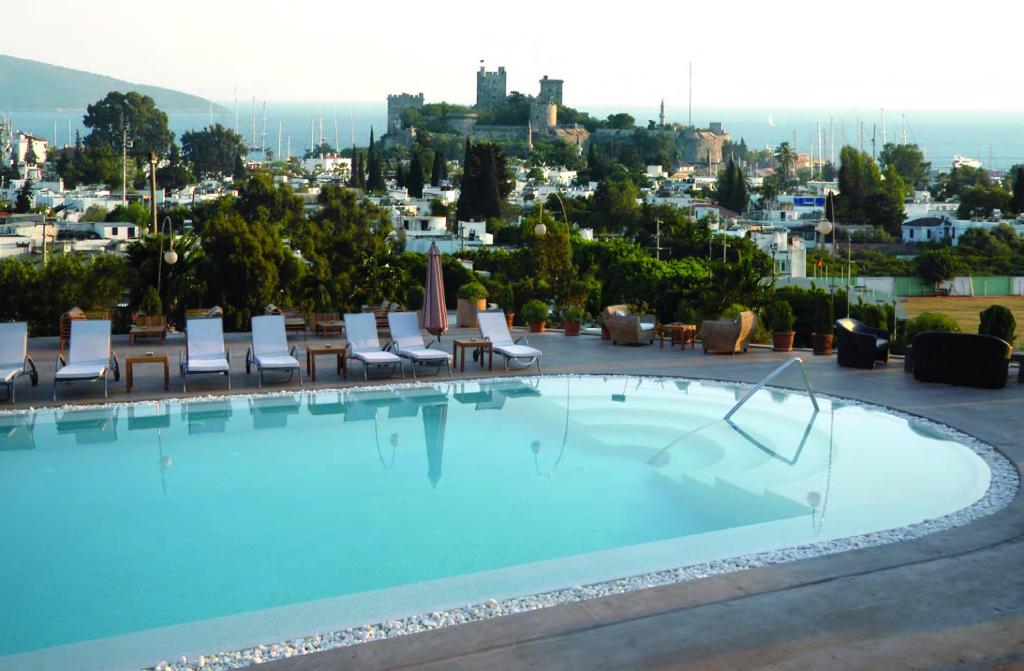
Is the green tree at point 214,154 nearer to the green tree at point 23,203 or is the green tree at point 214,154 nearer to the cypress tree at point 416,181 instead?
the green tree at point 23,203

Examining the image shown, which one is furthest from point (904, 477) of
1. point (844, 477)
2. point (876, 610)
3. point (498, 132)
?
point (498, 132)

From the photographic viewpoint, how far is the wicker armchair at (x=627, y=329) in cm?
1208

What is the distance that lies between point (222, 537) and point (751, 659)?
10.3 feet

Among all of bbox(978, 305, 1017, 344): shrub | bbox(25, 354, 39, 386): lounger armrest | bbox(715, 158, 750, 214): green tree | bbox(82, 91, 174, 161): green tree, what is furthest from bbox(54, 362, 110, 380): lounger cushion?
bbox(82, 91, 174, 161): green tree

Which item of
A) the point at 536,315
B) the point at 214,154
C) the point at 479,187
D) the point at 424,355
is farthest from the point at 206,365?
the point at 214,154

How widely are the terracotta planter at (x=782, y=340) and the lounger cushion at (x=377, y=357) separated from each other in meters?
4.04

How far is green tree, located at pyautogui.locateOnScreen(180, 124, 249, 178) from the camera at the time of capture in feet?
378

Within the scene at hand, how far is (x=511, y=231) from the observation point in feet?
187

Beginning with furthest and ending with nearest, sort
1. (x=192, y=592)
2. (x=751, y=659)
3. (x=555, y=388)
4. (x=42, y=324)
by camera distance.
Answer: (x=42, y=324) < (x=555, y=388) < (x=192, y=592) < (x=751, y=659)

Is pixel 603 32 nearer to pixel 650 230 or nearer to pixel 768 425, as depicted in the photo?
pixel 650 230

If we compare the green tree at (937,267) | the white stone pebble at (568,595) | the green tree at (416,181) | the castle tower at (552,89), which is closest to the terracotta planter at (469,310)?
→ the white stone pebble at (568,595)

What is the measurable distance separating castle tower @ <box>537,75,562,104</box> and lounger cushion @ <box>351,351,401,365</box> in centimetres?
16186

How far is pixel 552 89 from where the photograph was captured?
557 ft

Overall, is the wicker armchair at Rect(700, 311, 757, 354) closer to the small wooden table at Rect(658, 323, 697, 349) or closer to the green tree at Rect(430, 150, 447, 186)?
the small wooden table at Rect(658, 323, 697, 349)
